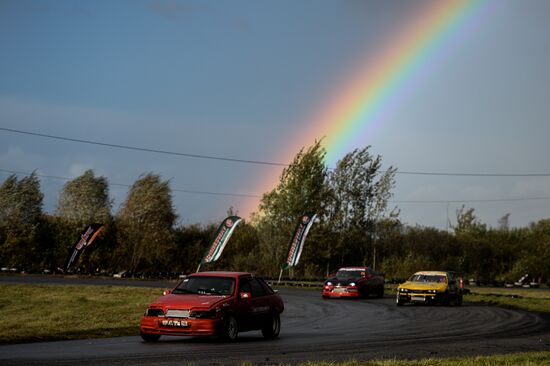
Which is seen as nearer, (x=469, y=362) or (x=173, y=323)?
(x=469, y=362)

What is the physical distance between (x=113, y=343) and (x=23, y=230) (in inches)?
1986

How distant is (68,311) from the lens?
2898 cm

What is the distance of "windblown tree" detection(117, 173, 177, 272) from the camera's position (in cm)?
6481

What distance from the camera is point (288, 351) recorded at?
15.7 m

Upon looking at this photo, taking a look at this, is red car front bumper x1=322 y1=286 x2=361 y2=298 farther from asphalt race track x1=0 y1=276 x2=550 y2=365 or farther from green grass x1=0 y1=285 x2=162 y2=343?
asphalt race track x1=0 y1=276 x2=550 y2=365

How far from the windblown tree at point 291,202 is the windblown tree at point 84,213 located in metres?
12.6

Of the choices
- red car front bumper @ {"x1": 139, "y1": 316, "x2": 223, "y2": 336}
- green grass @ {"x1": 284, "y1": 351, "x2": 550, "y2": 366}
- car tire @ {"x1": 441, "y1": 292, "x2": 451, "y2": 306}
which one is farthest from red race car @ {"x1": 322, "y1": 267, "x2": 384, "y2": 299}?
green grass @ {"x1": 284, "y1": 351, "x2": 550, "y2": 366}

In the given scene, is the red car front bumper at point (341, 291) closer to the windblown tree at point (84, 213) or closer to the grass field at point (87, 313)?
the grass field at point (87, 313)

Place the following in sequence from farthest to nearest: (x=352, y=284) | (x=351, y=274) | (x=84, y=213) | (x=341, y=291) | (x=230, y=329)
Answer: (x=84, y=213), (x=351, y=274), (x=352, y=284), (x=341, y=291), (x=230, y=329)

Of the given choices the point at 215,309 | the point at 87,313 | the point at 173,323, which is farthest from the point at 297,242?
the point at 173,323

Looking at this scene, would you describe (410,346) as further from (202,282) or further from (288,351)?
(202,282)

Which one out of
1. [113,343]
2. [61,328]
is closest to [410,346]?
[113,343]

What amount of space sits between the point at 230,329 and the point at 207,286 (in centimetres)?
133

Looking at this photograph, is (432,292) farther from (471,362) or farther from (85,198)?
(85,198)
